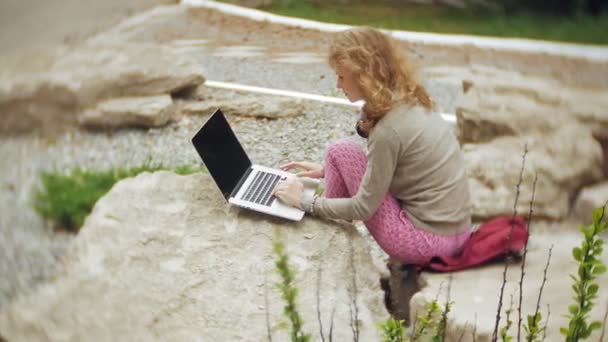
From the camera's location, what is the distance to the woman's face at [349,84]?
172 centimetres

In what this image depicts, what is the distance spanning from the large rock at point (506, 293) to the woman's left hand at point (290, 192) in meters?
0.47

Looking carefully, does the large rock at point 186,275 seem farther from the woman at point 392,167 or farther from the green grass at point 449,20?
the green grass at point 449,20

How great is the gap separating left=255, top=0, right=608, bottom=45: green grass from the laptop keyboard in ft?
1.86

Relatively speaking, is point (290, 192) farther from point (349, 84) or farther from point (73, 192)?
point (73, 192)

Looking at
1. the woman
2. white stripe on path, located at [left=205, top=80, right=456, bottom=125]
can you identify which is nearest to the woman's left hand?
the woman

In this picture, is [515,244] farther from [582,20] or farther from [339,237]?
[582,20]

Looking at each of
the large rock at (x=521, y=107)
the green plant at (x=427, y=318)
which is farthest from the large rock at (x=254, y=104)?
the green plant at (x=427, y=318)

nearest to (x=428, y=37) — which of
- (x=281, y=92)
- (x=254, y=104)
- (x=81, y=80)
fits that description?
(x=281, y=92)

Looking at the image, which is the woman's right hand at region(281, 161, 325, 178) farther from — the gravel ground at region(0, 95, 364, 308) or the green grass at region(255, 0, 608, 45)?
the green grass at region(255, 0, 608, 45)

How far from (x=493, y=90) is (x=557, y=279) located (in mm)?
953

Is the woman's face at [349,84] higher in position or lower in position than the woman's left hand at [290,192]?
higher

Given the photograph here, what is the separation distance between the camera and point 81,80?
1914 millimetres

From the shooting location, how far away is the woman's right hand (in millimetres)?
2078

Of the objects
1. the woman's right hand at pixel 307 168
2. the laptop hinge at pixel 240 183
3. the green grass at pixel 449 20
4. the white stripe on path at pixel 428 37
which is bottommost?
the laptop hinge at pixel 240 183
